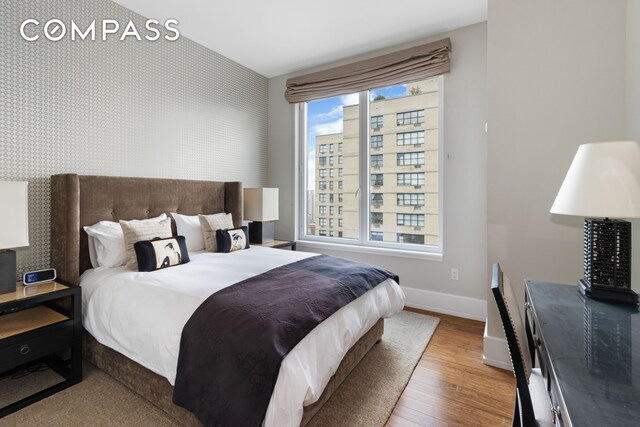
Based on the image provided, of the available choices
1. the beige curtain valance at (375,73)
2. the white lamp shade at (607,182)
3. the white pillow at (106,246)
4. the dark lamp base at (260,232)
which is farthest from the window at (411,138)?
the white pillow at (106,246)

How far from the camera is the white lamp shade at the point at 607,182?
1.18 meters

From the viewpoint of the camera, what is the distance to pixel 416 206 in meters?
3.36

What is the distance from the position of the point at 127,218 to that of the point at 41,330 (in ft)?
3.41

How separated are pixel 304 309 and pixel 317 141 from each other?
9.36 ft

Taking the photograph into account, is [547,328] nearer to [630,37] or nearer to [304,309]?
[304,309]

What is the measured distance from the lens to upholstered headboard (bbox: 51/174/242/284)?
211cm

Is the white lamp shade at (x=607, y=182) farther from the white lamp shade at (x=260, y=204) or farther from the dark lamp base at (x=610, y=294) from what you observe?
the white lamp shade at (x=260, y=204)

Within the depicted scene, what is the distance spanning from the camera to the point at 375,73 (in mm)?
3332

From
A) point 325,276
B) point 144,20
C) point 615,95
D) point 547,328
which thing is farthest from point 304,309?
point 144,20

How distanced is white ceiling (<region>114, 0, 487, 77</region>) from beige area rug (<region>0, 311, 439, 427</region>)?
9.49ft

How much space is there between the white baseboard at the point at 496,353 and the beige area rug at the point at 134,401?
511 millimetres

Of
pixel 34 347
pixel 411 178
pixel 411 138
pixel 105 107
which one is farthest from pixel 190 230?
pixel 411 138

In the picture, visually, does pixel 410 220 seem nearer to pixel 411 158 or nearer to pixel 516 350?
pixel 411 158

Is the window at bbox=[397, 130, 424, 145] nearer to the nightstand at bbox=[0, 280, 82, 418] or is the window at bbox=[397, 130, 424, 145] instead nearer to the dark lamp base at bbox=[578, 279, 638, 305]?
the dark lamp base at bbox=[578, 279, 638, 305]
